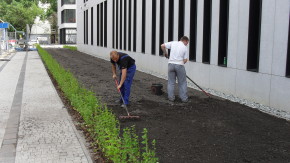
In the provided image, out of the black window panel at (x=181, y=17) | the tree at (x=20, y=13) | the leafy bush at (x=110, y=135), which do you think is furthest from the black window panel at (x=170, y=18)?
the tree at (x=20, y=13)

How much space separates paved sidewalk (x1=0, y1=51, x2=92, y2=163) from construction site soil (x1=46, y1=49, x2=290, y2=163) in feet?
3.87

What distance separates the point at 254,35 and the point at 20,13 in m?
79.3

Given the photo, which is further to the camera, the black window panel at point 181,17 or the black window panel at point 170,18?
the black window panel at point 170,18

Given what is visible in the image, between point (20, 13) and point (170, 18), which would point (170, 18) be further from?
point (20, 13)

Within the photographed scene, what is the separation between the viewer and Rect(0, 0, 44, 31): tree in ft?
269

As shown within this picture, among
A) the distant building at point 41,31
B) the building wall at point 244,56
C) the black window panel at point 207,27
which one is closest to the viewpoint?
the building wall at point 244,56

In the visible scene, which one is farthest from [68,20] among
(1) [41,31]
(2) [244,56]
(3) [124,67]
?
(3) [124,67]

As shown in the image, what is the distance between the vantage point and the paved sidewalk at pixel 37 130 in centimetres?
554

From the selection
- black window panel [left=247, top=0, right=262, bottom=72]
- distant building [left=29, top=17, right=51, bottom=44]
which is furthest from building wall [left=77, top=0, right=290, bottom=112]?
distant building [left=29, top=17, right=51, bottom=44]

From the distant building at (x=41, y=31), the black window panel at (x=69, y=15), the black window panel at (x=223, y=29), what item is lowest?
the black window panel at (x=223, y=29)

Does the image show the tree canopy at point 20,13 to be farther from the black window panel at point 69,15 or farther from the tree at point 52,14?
the black window panel at point 69,15

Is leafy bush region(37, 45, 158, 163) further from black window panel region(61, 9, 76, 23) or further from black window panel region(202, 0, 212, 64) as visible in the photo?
black window panel region(61, 9, 76, 23)

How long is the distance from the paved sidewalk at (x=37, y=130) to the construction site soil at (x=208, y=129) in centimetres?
118

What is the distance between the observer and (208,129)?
23.3ft
